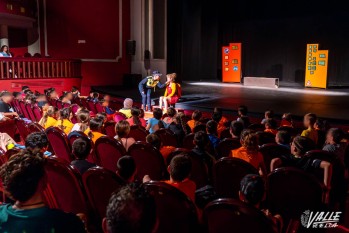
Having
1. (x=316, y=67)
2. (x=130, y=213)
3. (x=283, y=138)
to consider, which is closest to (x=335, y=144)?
(x=283, y=138)

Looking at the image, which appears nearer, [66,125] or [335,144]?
[335,144]

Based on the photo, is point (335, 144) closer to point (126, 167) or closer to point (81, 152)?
point (126, 167)

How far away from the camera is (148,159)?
3.91 metres

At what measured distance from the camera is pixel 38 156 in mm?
1794

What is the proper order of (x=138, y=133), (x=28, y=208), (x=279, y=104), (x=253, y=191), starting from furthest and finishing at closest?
1. (x=279, y=104)
2. (x=138, y=133)
3. (x=253, y=191)
4. (x=28, y=208)

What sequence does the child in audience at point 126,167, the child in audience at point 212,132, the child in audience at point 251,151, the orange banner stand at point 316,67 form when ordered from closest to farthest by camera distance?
the child in audience at point 126,167 → the child in audience at point 251,151 → the child in audience at point 212,132 → the orange banner stand at point 316,67

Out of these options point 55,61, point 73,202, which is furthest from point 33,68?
point 73,202

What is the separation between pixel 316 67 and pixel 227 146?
1153 centimetres

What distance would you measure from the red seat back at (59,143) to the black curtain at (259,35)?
10.8 meters

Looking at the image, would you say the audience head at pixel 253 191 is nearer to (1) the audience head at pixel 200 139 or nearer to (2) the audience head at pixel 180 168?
(2) the audience head at pixel 180 168

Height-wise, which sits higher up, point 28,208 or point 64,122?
point 28,208

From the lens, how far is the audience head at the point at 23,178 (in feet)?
5.49

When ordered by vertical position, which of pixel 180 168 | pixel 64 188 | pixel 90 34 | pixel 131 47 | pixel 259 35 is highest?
pixel 259 35

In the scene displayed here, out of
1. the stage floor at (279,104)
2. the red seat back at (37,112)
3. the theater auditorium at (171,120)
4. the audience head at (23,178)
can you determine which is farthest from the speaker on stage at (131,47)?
the audience head at (23,178)
